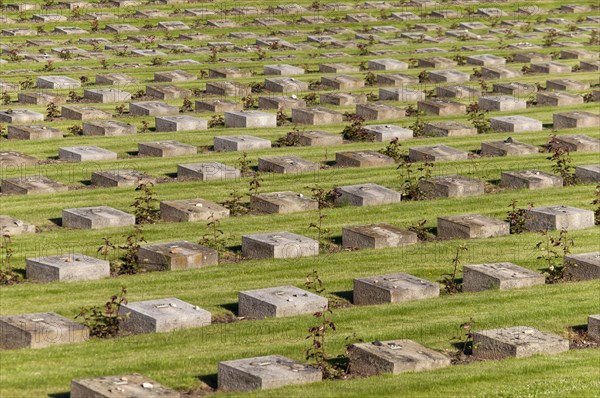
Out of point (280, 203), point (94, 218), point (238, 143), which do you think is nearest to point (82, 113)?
point (238, 143)

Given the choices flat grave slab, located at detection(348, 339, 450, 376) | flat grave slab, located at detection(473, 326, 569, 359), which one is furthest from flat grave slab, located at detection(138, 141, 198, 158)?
flat grave slab, located at detection(348, 339, 450, 376)

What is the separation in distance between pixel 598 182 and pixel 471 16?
32.5 meters

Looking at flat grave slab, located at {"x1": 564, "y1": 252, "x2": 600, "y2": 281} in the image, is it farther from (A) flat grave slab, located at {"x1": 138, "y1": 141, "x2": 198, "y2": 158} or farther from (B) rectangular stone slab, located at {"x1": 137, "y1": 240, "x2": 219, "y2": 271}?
(A) flat grave slab, located at {"x1": 138, "y1": 141, "x2": 198, "y2": 158}

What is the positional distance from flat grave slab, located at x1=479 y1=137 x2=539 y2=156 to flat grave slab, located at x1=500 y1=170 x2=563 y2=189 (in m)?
3.43

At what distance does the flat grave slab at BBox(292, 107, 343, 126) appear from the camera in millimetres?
44406

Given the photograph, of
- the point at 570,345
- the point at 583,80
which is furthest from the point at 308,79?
the point at 570,345

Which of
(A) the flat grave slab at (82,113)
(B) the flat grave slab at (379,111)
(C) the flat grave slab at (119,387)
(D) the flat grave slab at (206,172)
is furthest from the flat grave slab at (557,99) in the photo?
(C) the flat grave slab at (119,387)

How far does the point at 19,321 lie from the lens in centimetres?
2356

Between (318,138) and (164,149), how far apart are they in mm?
4967

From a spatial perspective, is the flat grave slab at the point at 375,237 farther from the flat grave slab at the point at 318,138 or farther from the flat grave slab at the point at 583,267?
the flat grave slab at the point at 318,138

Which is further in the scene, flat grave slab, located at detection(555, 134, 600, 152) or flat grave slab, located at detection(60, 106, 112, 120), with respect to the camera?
flat grave slab, located at detection(60, 106, 112, 120)

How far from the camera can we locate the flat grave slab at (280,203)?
3350 cm

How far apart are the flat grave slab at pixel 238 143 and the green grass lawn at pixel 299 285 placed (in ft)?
1.30

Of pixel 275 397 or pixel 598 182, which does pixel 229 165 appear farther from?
pixel 275 397
